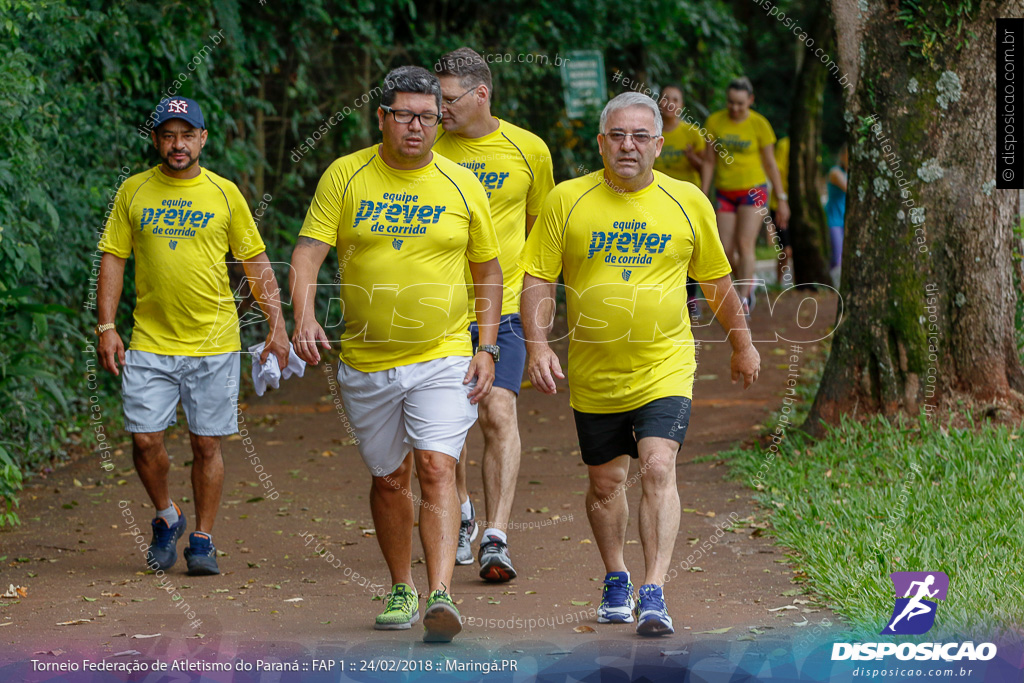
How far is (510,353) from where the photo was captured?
6.07 meters

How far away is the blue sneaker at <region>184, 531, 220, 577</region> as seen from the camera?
19.1 ft

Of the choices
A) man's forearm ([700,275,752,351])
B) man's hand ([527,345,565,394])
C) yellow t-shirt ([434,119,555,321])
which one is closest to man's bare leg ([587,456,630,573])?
man's hand ([527,345,565,394])

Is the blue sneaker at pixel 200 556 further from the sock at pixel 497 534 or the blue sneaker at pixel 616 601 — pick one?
the blue sneaker at pixel 616 601

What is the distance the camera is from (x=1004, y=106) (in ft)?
23.1

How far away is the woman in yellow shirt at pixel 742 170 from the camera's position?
11.3m

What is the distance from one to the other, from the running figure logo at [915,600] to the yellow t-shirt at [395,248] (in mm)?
2023

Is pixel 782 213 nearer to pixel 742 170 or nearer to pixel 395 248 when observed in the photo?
pixel 742 170

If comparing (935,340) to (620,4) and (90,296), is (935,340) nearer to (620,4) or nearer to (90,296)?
(90,296)

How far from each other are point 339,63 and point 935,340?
748cm

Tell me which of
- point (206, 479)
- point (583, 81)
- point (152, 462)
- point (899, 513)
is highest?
point (583, 81)

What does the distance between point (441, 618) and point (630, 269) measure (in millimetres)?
1564

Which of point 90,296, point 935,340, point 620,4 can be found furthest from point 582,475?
point 620,4

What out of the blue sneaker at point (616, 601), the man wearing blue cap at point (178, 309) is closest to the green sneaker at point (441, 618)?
the blue sneaker at point (616, 601)

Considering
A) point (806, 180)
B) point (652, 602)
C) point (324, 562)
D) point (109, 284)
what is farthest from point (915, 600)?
point (806, 180)
